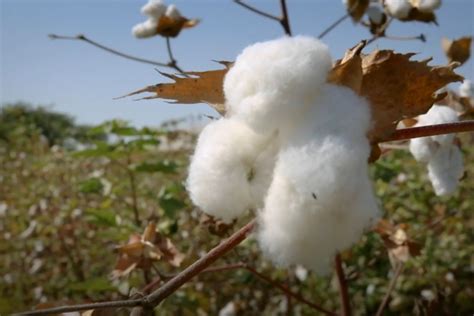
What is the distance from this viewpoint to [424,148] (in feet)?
2.87

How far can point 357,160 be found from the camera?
1.35 ft

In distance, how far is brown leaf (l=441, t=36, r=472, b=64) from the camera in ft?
4.10

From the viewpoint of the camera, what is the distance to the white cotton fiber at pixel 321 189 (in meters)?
0.41

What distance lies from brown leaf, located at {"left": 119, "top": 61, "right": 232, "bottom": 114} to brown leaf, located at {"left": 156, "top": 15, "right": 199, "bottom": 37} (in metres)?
1.10

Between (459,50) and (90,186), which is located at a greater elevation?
(459,50)

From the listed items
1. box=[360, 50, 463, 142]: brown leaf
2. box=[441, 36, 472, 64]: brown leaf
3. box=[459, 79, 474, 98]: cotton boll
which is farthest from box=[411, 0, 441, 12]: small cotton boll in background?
box=[360, 50, 463, 142]: brown leaf

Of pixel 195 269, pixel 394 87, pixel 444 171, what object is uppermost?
A: pixel 394 87

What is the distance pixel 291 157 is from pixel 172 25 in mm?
1245

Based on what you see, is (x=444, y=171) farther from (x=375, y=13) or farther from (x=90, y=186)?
(x=90, y=186)

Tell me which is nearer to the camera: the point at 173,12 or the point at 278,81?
the point at 278,81

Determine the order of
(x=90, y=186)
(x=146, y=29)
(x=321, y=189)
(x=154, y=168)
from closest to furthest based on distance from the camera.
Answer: (x=321, y=189)
(x=146, y=29)
(x=154, y=168)
(x=90, y=186)

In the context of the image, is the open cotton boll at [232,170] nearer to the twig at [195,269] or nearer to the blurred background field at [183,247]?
the twig at [195,269]

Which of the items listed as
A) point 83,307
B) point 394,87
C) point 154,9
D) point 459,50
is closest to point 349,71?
point 394,87

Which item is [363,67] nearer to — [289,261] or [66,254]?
[289,261]
